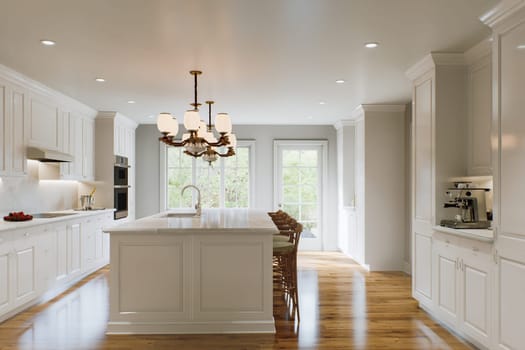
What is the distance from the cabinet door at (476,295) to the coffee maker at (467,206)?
0.35 metres

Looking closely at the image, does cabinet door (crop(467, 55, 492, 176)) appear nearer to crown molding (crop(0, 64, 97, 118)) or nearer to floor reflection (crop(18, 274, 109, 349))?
floor reflection (crop(18, 274, 109, 349))

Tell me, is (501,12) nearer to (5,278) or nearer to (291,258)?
(291,258)

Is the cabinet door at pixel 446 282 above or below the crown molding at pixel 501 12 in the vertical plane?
below

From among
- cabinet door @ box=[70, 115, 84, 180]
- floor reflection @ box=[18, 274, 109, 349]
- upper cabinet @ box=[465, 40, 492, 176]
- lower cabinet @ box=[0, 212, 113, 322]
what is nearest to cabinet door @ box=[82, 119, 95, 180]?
cabinet door @ box=[70, 115, 84, 180]

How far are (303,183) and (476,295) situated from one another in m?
5.65

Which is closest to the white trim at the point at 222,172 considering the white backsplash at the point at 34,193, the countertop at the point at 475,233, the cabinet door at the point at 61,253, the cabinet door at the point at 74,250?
the white backsplash at the point at 34,193

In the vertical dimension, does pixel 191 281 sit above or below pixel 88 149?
below

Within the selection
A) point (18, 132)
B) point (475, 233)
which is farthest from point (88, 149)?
point (475, 233)

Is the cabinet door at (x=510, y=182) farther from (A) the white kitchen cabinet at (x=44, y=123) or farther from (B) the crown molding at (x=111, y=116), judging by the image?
(B) the crown molding at (x=111, y=116)

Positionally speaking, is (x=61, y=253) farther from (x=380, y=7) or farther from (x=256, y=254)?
(x=380, y=7)

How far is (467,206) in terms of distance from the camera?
4059 millimetres

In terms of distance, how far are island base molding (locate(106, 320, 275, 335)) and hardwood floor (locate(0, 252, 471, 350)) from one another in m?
0.06

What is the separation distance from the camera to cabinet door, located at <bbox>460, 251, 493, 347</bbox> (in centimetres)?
338

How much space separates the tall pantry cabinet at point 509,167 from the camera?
2936 mm
